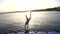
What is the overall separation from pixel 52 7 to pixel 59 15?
0.47 feet

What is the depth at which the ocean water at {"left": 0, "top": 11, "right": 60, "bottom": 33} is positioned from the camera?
166 centimetres

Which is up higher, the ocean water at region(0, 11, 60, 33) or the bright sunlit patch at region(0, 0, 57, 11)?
the bright sunlit patch at region(0, 0, 57, 11)

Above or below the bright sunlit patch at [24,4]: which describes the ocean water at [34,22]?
below

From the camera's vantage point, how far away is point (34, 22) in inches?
67.4

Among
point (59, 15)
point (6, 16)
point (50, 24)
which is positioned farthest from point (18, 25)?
point (59, 15)

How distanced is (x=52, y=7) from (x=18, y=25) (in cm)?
54

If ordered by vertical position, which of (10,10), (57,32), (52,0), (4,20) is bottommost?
(57,32)

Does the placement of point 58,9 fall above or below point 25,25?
above

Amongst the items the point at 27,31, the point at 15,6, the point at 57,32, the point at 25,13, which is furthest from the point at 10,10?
the point at 57,32

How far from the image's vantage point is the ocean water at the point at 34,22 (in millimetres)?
1655

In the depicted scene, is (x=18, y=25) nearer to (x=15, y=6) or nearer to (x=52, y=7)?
(x=15, y=6)

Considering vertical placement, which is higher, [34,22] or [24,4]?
[24,4]

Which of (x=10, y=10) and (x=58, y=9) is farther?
(x=10, y=10)

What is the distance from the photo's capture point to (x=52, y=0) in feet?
5.47
